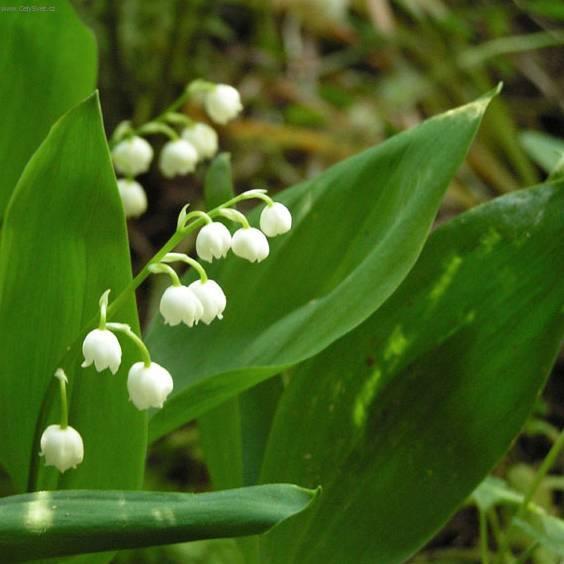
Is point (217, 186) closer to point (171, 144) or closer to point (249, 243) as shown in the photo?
point (171, 144)

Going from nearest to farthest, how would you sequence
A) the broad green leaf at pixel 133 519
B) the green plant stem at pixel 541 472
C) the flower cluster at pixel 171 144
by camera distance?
the broad green leaf at pixel 133 519
the green plant stem at pixel 541 472
the flower cluster at pixel 171 144

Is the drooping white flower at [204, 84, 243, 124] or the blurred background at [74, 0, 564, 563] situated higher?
the drooping white flower at [204, 84, 243, 124]

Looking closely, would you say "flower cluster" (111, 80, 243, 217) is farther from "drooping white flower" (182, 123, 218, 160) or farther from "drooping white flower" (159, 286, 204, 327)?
"drooping white flower" (159, 286, 204, 327)

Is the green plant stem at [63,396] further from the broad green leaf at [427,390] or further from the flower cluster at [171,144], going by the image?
the flower cluster at [171,144]

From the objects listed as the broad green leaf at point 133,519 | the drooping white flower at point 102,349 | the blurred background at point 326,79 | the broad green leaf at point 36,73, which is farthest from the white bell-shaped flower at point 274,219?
the blurred background at point 326,79

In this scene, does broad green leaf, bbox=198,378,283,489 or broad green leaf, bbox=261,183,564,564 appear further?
broad green leaf, bbox=198,378,283,489

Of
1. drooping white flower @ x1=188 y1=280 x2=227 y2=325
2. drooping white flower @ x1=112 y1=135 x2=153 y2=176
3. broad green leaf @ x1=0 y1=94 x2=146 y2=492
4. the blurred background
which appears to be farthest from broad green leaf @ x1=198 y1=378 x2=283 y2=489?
the blurred background
